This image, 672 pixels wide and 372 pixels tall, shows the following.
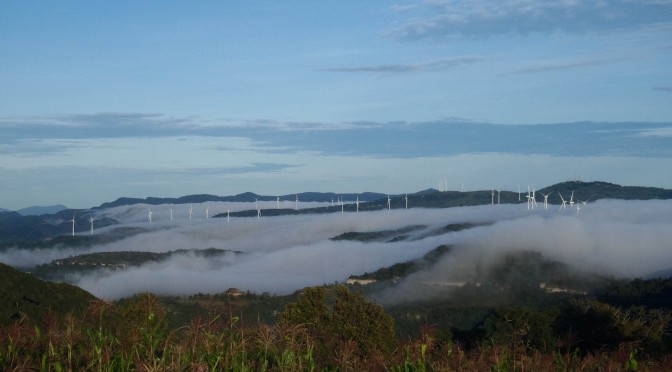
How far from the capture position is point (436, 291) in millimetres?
160500

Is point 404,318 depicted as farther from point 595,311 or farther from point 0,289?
point 0,289

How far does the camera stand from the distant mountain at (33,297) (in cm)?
1783

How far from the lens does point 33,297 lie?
20797 millimetres

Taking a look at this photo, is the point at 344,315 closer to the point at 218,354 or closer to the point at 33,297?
the point at 33,297

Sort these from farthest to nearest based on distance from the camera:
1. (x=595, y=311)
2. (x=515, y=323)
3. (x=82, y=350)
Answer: (x=515, y=323), (x=595, y=311), (x=82, y=350)

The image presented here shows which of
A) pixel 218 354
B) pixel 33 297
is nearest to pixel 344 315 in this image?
pixel 33 297

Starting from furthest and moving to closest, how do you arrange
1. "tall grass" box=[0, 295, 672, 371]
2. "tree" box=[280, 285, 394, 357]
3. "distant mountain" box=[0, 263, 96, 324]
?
"tree" box=[280, 285, 394, 357]
"distant mountain" box=[0, 263, 96, 324]
"tall grass" box=[0, 295, 672, 371]

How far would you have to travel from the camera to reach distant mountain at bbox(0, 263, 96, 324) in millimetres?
17828

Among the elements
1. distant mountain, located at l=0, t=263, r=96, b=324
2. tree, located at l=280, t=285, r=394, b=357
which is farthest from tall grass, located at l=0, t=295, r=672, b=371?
tree, located at l=280, t=285, r=394, b=357

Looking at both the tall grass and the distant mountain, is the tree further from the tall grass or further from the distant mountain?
the tall grass

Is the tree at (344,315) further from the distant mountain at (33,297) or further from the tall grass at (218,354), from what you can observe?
the tall grass at (218,354)

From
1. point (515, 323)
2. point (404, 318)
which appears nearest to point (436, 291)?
point (404, 318)

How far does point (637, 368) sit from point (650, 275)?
153 m

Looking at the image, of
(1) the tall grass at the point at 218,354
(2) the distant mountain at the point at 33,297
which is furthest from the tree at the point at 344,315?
(1) the tall grass at the point at 218,354
